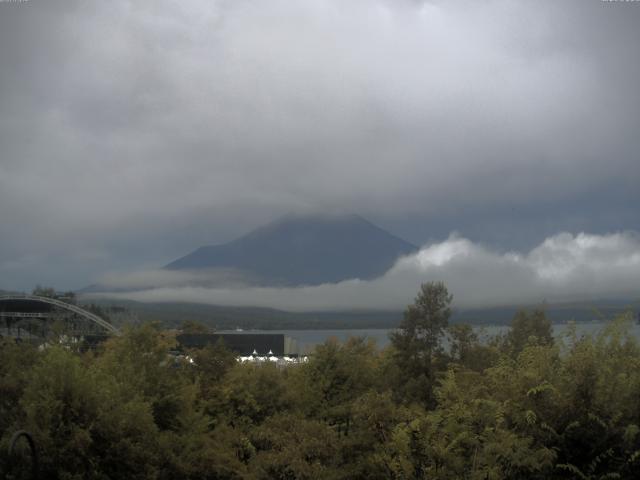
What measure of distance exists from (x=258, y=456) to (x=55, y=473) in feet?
21.7

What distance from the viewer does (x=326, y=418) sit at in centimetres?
3503

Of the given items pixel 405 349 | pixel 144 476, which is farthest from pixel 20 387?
pixel 405 349

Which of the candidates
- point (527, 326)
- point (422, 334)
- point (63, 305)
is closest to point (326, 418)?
point (422, 334)

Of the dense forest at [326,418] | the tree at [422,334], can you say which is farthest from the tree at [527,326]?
the dense forest at [326,418]

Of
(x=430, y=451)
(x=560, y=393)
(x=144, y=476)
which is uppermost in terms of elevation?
(x=560, y=393)

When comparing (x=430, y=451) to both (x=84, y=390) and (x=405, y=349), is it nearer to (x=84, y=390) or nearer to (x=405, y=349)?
(x=84, y=390)

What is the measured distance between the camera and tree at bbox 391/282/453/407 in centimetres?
4749

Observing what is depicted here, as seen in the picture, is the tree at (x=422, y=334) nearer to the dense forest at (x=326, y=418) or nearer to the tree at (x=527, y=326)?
the tree at (x=527, y=326)

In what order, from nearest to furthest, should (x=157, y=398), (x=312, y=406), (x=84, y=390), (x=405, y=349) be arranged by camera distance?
(x=84, y=390)
(x=157, y=398)
(x=312, y=406)
(x=405, y=349)

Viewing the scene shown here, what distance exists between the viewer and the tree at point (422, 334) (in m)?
47.5

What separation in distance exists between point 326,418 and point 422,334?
52.4ft

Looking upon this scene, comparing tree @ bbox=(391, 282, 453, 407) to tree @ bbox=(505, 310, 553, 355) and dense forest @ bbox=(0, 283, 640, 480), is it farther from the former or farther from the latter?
dense forest @ bbox=(0, 283, 640, 480)

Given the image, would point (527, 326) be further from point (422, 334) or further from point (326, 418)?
point (326, 418)

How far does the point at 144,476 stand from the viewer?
24031 millimetres
